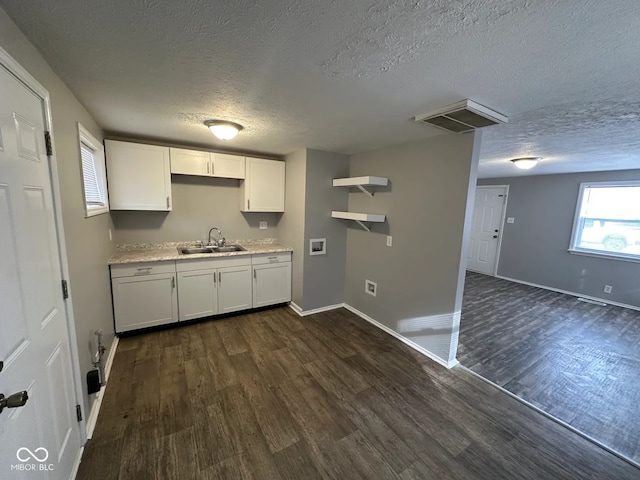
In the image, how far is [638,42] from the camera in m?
1.05

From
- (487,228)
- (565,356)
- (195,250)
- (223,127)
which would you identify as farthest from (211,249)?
(487,228)

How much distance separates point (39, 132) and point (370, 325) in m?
3.36

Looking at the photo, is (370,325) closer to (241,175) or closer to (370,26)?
(241,175)

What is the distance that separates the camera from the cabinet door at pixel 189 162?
3.06m

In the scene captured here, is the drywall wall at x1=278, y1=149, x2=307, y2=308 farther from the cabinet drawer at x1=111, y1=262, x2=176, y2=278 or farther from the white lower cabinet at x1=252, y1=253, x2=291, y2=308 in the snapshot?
the cabinet drawer at x1=111, y1=262, x2=176, y2=278

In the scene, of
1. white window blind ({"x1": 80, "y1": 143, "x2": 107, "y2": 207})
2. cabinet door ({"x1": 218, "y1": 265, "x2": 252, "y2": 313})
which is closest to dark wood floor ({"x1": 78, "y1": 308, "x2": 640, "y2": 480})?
cabinet door ({"x1": 218, "y1": 265, "x2": 252, "y2": 313})

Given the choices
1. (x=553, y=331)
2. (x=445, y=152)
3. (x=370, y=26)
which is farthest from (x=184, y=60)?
(x=553, y=331)

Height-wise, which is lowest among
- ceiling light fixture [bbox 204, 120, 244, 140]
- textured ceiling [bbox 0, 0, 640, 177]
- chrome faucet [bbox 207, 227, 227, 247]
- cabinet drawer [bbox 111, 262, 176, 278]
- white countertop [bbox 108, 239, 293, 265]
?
cabinet drawer [bbox 111, 262, 176, 278]

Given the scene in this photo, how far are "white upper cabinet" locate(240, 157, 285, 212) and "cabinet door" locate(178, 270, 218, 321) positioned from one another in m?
1.08

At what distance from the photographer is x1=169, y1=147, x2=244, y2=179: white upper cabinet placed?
121 inches

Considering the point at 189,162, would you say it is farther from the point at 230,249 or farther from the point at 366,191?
the point at 366,191

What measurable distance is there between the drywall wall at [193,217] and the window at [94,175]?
22.6 inches

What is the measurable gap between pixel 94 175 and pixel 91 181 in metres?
0.15

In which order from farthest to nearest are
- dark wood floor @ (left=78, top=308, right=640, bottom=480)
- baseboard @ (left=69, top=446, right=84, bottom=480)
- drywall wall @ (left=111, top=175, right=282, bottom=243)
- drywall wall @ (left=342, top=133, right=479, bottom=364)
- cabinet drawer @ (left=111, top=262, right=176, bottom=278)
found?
1. drywall wall @ (left=111, top=175, right=282, bottom=243)
2. cabinet drawer @ (left=111, top=262, right=176, bottom=278)
3. drywall wall @ (left=342, top=133, right=479, bottom=364)
4. dark wood floor @ (left=78, top=308, right=640, bottom=480)
5. baseboard @ (left=69, top=446, right=84, bottom=480)
